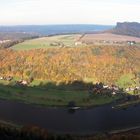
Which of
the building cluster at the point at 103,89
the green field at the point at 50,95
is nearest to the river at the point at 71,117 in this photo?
the green field at the point at 50,95

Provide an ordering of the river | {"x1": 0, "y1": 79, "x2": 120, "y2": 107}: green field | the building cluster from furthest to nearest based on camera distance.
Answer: the building cluster → {"x1": 0, "y1": 79, "x2": 120, "y2": 107}: green field → the river

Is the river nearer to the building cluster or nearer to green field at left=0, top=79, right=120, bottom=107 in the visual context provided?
green field at left=0, top=79, right=120, bottom=107

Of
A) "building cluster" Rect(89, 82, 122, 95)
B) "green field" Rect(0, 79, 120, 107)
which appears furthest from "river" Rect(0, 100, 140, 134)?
"building cluster" Rect(89, 82, 122, 95)

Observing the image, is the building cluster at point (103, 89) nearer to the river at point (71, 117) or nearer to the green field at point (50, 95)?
the green field at point (50, 95)

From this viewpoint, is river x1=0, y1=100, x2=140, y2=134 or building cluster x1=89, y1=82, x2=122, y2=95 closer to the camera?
river x1=0, y1=100, x2=140, y2=134

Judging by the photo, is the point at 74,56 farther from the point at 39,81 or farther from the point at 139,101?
the point at 139,101

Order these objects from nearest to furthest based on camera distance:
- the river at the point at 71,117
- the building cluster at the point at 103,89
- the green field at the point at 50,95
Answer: the river at the point at 71,117
the green field at the point at 50,95
the building cluster at the point at 103,89

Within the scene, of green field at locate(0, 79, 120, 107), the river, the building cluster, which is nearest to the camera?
the river

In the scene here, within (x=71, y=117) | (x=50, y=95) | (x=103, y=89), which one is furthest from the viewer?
(x=103, y=89)

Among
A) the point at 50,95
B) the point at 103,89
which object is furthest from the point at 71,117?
the point at 103,89

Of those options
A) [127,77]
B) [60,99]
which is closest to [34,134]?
[60,99]

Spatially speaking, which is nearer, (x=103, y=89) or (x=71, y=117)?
(x=71, y=117)

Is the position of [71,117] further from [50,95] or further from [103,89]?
[103,89]
